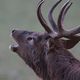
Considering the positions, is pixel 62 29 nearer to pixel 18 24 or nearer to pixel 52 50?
pixel 52 50

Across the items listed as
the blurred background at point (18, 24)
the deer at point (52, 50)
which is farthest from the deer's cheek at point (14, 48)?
the blurred background at point (18, 24)

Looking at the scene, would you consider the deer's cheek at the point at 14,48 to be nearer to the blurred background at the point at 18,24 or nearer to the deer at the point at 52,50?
the deer at the point at 52,50

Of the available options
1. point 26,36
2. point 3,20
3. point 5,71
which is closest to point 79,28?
point 26,36

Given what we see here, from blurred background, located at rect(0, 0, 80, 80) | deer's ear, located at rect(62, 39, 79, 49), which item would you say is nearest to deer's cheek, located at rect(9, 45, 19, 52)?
deer's ear, located at rect(62, 39, 79, 49)

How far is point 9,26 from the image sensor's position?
62.1 feet

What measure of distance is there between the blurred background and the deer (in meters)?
4.56

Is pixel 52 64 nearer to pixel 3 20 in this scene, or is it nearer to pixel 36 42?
pixel 36 42

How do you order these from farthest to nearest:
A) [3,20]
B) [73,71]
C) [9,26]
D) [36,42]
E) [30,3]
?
[30,3] < [3,20] < [9,26] < [36,42] < [73,71]

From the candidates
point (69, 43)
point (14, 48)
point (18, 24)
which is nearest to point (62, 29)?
point (69, 43)

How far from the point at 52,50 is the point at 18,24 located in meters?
11.6

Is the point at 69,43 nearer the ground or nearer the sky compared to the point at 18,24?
nearer the sky

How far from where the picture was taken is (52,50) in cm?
779

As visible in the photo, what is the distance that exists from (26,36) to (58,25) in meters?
0.56

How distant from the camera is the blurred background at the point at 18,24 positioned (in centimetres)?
1405
